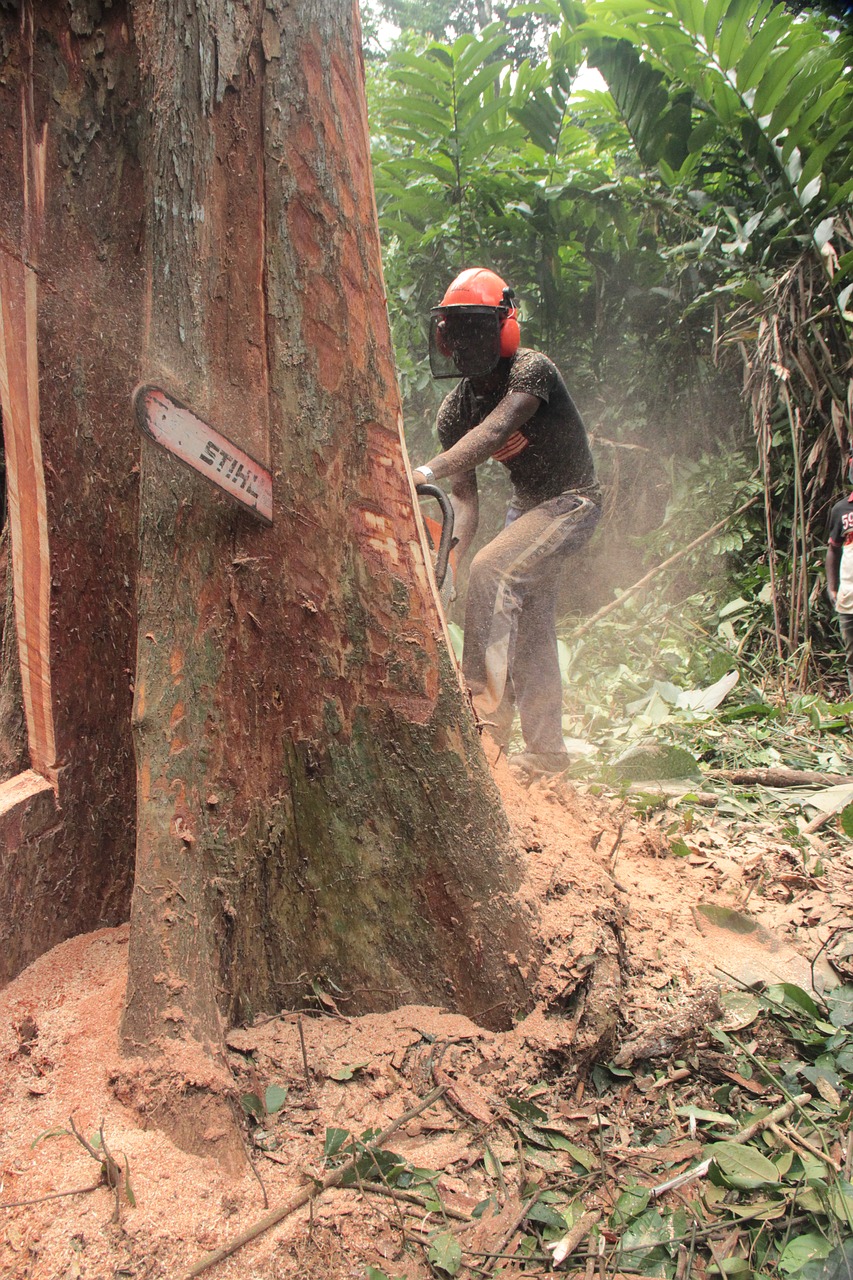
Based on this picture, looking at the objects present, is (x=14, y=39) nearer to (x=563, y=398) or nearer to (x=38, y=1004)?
(x=38, y=1004)

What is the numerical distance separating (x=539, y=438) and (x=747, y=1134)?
274 centimetres

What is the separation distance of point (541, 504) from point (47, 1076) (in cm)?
280

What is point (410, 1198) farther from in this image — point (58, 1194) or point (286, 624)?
point (286, 624)

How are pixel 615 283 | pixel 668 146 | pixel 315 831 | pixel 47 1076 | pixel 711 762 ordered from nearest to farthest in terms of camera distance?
pixel 47 1076 < pixel 315 831 < pixel 711 762 < pixel 668 146 < pixel 615 283

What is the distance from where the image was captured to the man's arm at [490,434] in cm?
313

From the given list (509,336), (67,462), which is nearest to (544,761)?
(509,336)

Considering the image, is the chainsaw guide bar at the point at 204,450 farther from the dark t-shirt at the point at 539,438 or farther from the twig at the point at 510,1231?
the dark t-shirt at the point at 539,438

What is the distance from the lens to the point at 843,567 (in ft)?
14.7

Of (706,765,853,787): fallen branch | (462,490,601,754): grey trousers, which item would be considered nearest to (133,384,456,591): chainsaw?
(462,490,601,754): grey trousers

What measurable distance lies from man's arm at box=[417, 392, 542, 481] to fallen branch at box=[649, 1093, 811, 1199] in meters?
2.25

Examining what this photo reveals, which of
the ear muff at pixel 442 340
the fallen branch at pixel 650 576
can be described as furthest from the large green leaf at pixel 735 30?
the ear muff at pixel 442 340

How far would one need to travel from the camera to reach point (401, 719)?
1677 mm

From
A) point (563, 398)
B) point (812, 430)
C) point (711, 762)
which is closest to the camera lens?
point (563, 398)

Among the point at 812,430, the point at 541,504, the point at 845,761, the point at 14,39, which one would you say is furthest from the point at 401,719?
the point at 812,430
